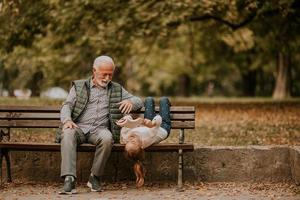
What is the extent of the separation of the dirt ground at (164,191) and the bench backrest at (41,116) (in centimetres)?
75

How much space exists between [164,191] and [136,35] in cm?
865

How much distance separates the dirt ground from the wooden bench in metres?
0.29

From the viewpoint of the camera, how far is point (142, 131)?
22.5 feet

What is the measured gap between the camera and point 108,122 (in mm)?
7238

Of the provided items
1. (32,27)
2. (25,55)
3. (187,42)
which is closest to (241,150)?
(32,27)

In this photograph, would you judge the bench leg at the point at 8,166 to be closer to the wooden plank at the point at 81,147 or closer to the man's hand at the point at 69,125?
the wooden plank at the point at 81,147

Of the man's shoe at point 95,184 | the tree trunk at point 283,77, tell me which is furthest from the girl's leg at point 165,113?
the tree trunk at point 283,77

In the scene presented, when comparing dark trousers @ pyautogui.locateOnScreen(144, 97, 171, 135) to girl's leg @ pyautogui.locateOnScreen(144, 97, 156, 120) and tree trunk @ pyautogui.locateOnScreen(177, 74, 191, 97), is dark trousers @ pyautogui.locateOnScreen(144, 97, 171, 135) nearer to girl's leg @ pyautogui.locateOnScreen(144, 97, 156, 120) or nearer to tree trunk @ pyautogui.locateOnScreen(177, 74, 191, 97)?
girl's leg @ pyautogui.locateOnScreen(144, 97, 156, 120)

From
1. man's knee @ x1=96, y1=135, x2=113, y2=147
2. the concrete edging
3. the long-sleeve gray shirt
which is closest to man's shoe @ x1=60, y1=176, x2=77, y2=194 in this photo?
man's knee @ x1=96, y1=135, x2=113, y2=147

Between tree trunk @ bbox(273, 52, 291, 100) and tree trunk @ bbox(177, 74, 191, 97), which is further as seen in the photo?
tree trunk @ bbox(177, 74, 191, 97)

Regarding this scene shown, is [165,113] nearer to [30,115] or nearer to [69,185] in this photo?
[69,185]

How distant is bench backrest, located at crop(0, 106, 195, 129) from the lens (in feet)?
24.2

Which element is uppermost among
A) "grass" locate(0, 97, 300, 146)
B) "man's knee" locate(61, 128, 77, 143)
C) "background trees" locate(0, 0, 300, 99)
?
"background trees" locate(0, 0, 300, 99)

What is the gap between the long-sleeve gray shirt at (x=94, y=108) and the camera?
23.3 ft
